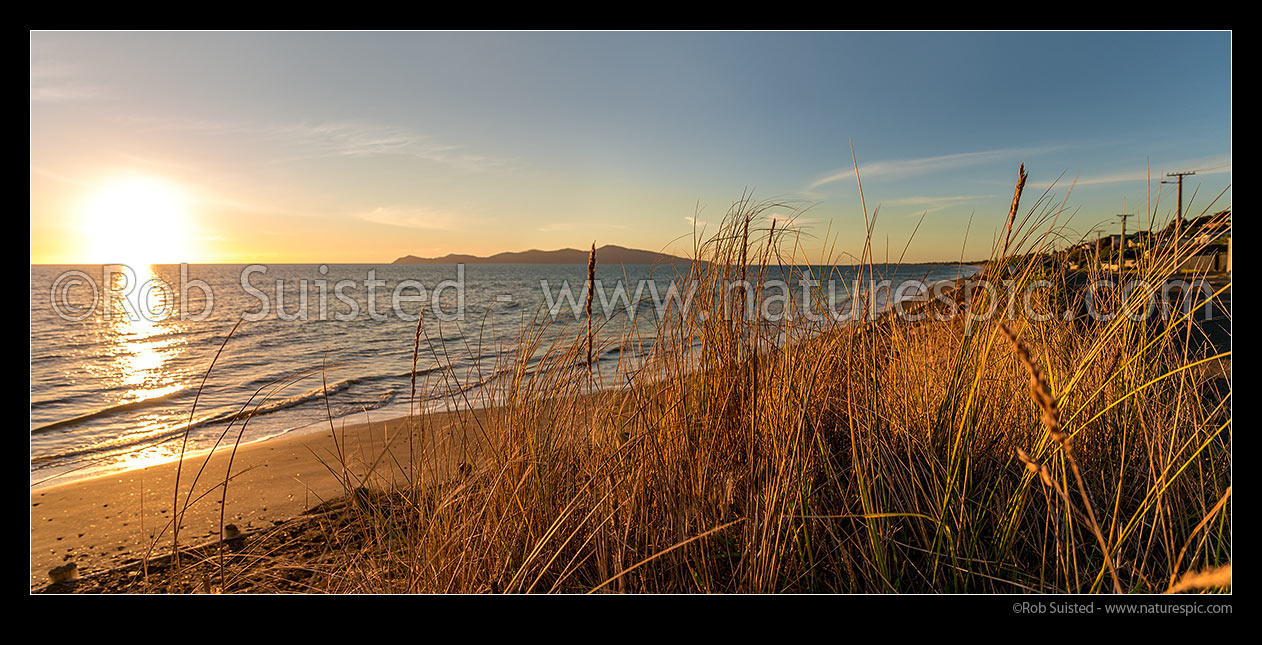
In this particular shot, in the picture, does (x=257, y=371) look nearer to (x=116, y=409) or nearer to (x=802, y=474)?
(x=116, y=409)

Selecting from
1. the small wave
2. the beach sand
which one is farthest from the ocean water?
the beach sand

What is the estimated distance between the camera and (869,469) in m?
1.83

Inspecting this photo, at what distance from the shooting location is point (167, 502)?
421cm

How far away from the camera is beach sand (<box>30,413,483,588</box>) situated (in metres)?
3.36

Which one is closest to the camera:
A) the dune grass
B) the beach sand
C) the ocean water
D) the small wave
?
the dune grass

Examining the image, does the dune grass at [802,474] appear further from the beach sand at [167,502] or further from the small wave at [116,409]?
the small wave at [116,409]

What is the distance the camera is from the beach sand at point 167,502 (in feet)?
11.0

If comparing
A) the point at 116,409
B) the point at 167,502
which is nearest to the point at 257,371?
the point at 116,409

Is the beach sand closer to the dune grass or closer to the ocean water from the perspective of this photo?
the ocean water

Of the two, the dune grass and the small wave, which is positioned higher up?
the dune grass

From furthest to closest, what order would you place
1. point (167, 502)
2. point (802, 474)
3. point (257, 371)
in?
point (257, 371), point (167, 502), point (802, 474)
